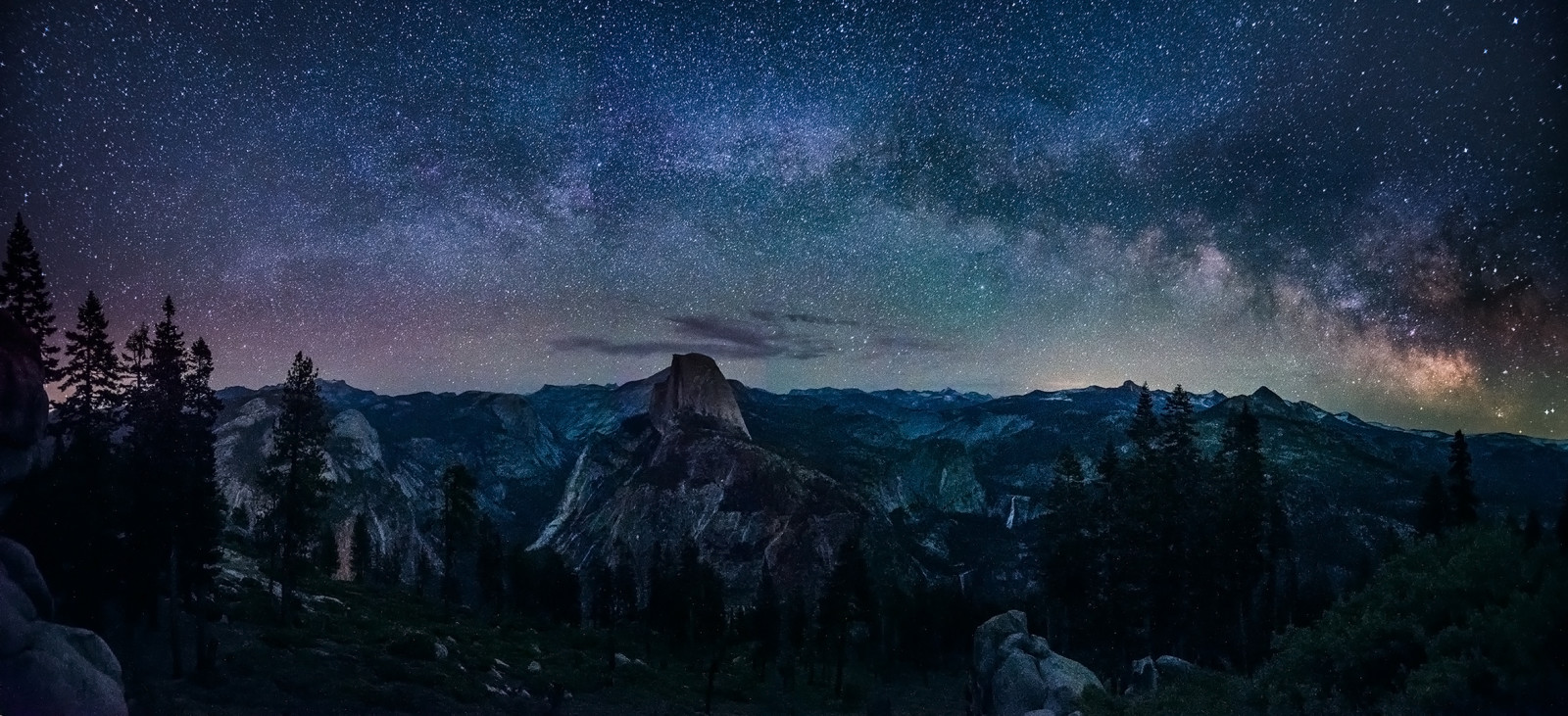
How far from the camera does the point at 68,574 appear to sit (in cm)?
3197

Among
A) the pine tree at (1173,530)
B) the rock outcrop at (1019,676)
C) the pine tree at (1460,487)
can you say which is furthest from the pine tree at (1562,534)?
the pine tree at (1460,487)

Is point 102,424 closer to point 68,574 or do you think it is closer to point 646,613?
point 68,574

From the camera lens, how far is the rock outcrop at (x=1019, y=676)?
30.7 m

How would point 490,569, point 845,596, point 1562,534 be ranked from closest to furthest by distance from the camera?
point 1562,534, point 845,596, point 490,569

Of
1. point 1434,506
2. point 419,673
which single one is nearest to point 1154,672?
point 1434,506

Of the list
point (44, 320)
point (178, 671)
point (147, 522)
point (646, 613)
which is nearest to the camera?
point (178, 671)

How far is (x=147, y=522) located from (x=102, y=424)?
736 inches

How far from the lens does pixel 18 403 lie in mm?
29094

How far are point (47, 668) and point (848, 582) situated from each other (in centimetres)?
5814

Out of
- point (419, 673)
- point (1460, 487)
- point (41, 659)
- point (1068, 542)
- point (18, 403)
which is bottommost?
point (419, 673)

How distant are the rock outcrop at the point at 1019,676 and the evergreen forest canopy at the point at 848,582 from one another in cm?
231

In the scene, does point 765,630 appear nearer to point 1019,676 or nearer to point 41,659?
point 1019,676

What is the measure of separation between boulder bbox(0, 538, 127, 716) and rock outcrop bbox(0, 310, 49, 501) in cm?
1406

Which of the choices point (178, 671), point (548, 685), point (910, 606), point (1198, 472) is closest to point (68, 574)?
point (178, 671)
